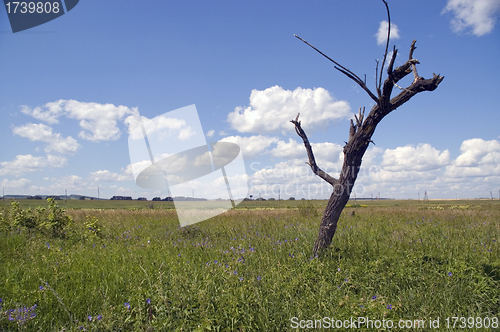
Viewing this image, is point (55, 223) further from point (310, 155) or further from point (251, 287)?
point (310, 155)

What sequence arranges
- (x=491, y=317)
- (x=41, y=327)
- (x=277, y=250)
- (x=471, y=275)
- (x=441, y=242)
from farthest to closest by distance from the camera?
1. (x=441, y=242)
2. (x=277, y=250)
3. (x=471, y=275)
4. (x=491, y=317)
5. (x=41, y=327)

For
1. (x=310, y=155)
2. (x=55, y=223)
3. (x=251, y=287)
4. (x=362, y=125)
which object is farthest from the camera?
(x=55, y=223)

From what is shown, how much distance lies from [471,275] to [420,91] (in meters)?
2.88

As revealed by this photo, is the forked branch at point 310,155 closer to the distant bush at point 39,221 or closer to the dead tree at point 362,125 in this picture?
the dead tree at point 362,125

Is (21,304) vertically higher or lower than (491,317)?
higher

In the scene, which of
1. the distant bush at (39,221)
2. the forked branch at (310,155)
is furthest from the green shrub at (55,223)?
the forked branch at (310,155)

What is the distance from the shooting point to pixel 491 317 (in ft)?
10.4

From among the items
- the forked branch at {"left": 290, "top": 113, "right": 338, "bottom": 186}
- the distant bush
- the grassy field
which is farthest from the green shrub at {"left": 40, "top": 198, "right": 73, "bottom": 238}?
the forked branch at {"left": 290, "top": 113, "right": 338, "bottom": 186}

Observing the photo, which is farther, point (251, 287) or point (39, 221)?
point (39, 221)

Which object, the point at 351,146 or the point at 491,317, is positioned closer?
the point at 491,317

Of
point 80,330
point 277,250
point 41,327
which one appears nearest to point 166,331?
point 80,330

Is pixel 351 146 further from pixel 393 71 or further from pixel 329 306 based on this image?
pixel 329 306

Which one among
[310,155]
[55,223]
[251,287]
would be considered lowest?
[251,287]

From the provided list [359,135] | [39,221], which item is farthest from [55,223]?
[359,135]
